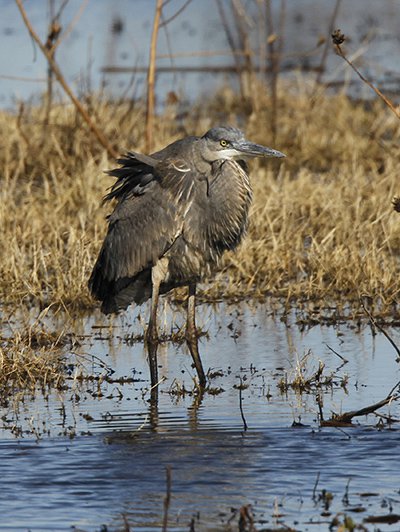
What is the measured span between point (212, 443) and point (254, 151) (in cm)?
193

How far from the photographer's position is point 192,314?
7277mm

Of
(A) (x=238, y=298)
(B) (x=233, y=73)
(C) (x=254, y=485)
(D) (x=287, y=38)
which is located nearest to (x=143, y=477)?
(C) (x=254, y=485)

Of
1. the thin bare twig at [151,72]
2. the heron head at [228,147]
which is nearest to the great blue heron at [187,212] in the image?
the heron head at [228,147]

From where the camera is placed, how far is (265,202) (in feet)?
33.2

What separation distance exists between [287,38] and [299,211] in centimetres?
1358

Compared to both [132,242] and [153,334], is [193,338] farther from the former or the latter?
[132,242]

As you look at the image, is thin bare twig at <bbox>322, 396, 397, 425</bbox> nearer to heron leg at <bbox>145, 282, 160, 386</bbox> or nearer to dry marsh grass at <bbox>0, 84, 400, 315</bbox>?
heron leg at <bbox>145, 282, 160, 386</bbox>

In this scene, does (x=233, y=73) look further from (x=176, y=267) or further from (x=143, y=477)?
(x=143, y=477)

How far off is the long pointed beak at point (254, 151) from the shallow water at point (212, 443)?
1163mm

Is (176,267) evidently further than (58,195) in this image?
No

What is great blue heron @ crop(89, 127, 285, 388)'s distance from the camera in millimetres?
7027

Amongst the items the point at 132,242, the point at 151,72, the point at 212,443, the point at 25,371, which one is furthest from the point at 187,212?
the point at 151,72

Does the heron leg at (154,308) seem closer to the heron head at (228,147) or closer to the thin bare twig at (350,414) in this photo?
the heron head at (228,147)

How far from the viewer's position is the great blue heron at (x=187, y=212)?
7.03 metres
